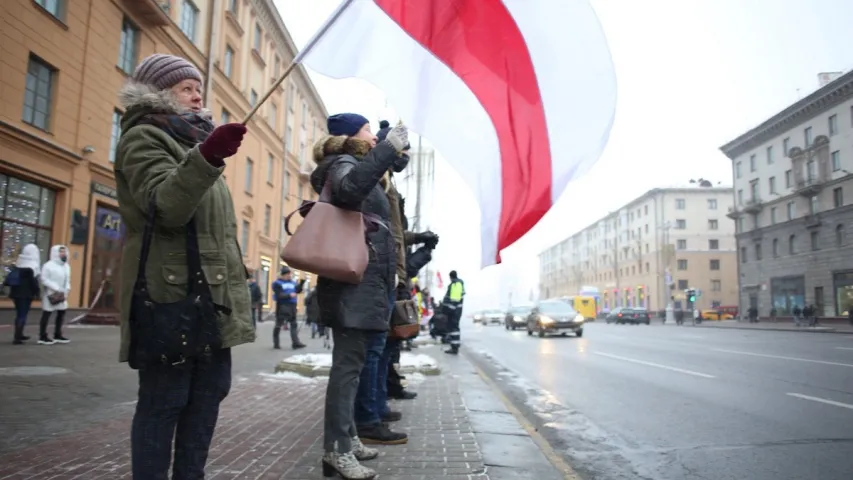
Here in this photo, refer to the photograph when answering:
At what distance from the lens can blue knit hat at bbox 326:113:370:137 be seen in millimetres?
3545

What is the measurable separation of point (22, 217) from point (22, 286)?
4491 millimetres

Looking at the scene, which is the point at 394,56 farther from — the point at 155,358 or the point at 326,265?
the point at 155,358

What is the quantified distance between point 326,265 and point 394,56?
1382 mm

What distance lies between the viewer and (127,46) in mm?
17719

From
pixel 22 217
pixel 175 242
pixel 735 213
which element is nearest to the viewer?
pixel 175 242

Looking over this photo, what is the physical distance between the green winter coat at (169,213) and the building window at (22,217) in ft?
42.7

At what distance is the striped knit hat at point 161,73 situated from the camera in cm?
218

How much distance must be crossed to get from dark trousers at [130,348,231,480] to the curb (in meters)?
5.69

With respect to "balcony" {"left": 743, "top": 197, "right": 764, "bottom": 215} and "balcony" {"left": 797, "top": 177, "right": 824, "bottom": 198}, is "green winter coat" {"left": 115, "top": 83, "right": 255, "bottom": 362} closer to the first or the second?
"balcony" {"left": 797, "top": 177, "right": 824, "bottom": 198}

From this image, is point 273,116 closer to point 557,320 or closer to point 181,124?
point 557,320

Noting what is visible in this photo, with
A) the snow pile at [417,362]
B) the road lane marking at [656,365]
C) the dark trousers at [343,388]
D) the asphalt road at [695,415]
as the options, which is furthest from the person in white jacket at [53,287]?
the road lane marking at [656,365]

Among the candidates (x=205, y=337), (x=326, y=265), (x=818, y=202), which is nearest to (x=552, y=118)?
(x=326, y=265)

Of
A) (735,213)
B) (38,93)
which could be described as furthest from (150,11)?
→ (735,213)

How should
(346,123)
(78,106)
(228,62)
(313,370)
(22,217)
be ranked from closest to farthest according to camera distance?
(346,123)
(313,370)
(22,217)
(78,106)
(228,62)
